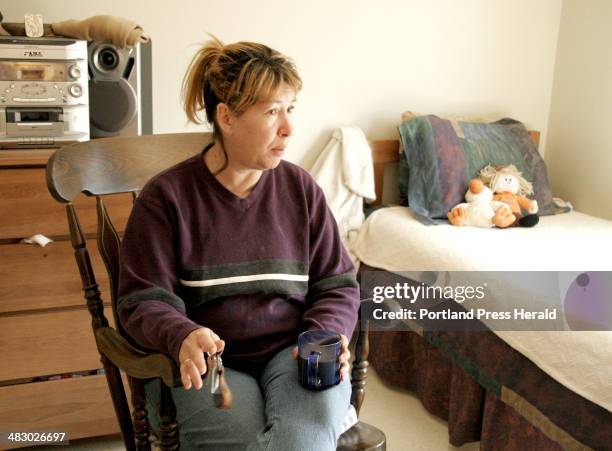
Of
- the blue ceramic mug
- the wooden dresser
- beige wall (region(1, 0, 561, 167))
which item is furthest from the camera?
beige wall (region(1, 0, 561, 167))

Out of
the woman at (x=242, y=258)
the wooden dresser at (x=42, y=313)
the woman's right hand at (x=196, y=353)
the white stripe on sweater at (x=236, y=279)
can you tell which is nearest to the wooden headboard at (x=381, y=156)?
the wooden dresser at (x=42, y=313)

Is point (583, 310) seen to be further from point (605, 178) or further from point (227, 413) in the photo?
point (605, 178)

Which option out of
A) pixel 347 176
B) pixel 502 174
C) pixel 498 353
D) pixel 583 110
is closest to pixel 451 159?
pixel 502 174

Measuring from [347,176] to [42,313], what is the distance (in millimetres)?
1240

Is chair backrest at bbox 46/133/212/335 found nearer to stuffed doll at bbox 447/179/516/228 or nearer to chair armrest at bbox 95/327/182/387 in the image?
chair armrest at bbox 95/327/182/387

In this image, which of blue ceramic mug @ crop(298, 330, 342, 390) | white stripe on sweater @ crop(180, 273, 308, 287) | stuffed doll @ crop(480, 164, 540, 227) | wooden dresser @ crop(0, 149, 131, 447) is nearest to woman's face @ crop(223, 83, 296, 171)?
white stripe on sweater @ crop(180, 273, 308, 287)

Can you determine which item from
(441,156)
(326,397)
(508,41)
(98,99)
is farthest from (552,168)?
(326,397)

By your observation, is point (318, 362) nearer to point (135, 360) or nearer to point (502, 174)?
point (135, 360)

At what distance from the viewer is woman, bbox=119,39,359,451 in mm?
1181

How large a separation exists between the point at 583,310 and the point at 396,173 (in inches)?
49.0

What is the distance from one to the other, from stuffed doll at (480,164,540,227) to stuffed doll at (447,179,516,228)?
0.05 m

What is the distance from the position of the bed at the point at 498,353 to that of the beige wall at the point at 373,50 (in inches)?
10.0

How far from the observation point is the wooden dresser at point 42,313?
1.77m

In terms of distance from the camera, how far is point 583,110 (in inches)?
114
